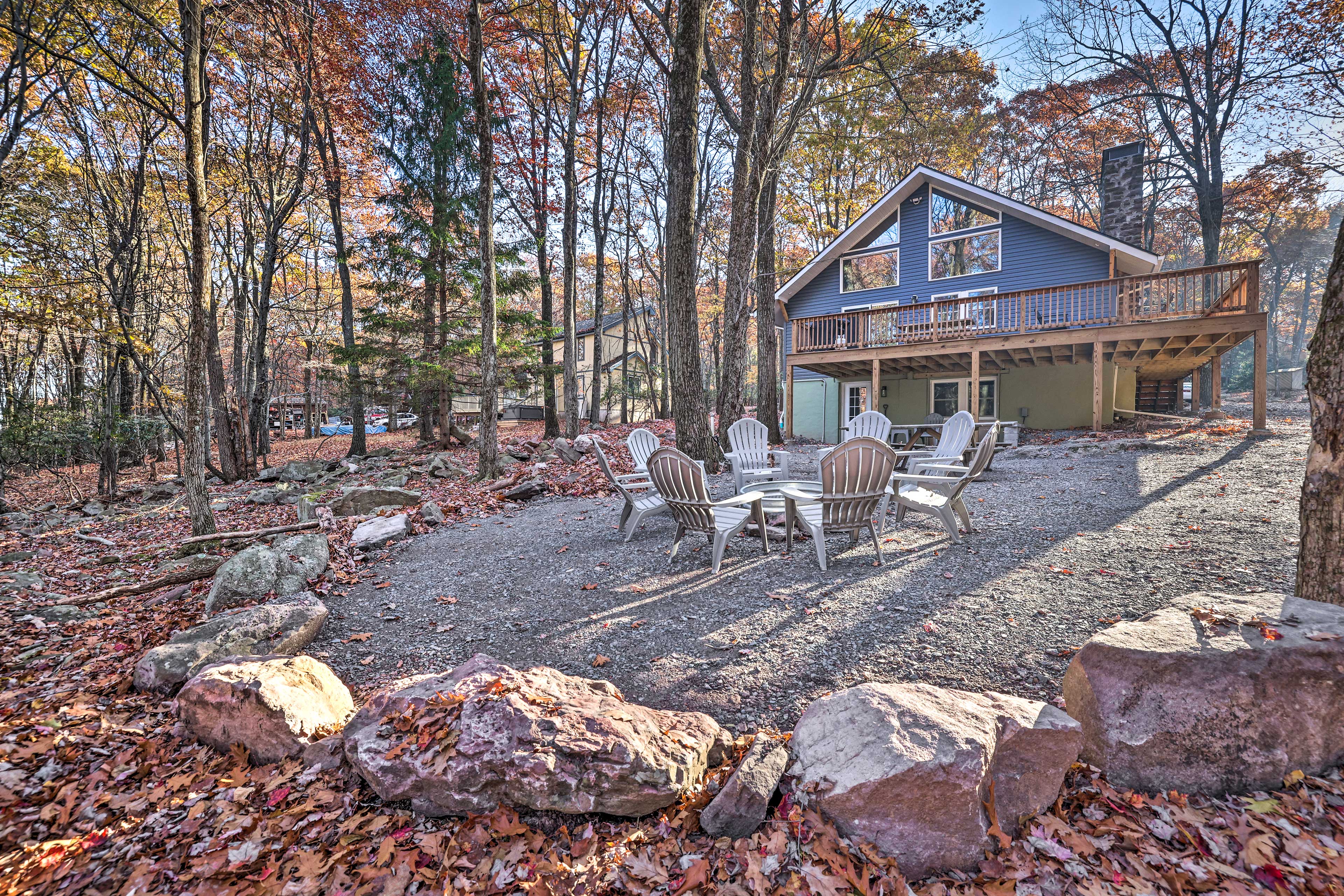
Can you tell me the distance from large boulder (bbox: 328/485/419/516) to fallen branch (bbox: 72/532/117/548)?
7.62 ft

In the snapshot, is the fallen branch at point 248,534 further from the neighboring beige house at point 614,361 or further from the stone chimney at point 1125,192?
the neighboring beige house at point 614,361

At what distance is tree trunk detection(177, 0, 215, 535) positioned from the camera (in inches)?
209

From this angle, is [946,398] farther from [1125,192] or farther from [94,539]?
[94,539]

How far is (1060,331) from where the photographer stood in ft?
36.6

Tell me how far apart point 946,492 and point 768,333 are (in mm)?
7514

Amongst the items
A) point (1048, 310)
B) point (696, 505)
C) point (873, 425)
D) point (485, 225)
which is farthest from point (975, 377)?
point (485, 225)

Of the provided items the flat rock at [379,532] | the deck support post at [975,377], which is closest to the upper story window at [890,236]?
the deck support post at [975,377]

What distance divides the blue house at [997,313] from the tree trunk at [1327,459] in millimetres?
9644

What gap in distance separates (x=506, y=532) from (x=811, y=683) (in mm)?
4137

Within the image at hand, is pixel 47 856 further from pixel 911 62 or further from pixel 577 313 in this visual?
pixel 577 313

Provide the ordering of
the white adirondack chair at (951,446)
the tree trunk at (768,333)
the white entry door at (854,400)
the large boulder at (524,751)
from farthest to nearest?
the white entry door at (854,400), the tree trunk at (768,333), the white adirondack chair at (951,446), the large boulder at (524,751)

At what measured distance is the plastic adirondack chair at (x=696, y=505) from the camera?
14.0ft

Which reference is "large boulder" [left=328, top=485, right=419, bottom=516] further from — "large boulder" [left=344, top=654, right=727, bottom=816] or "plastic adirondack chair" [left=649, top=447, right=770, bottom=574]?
"large boulder" [left=344, top=654, right=727, bottom=816]

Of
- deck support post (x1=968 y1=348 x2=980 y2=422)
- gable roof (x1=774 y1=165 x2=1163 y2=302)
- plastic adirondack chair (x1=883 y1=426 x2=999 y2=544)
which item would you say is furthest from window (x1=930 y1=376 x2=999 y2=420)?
plastic adirondack chair (x1=883 y1=426 x2=999 y2=544)
